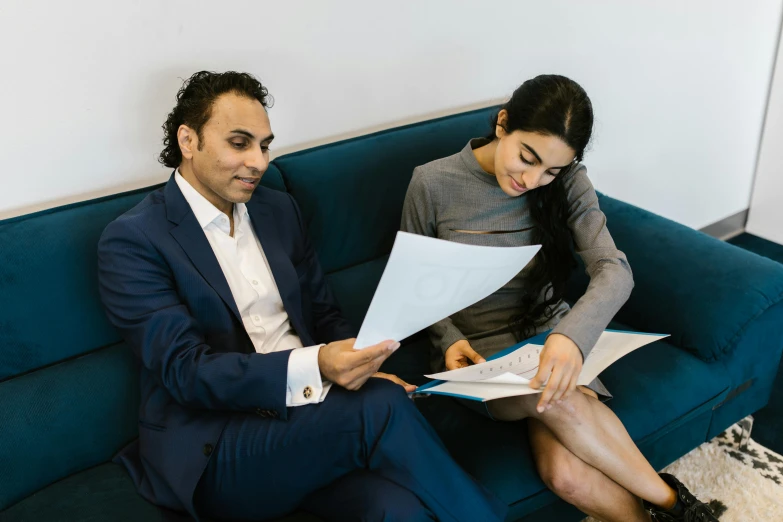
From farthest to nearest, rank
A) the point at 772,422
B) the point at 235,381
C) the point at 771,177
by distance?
the point at 771,177
the point at 772,422
the point at 235,381

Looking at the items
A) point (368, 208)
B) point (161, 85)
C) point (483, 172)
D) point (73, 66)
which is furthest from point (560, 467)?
point (73, 66)

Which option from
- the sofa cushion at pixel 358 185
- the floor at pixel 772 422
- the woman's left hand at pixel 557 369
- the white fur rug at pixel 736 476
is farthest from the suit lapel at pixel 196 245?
the floor at pixel 772 422

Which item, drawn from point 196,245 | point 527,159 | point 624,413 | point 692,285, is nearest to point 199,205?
point 196,245

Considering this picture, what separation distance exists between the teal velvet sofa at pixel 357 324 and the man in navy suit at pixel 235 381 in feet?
0.32

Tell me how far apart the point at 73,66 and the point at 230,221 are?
1.57 ft

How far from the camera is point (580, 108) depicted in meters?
1.55

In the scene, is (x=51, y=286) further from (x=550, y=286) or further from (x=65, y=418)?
(x=550, y=286)

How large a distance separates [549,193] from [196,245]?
82cm

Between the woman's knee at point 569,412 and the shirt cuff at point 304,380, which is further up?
the shirt cuff at point 304,380

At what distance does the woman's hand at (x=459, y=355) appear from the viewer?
161 cm

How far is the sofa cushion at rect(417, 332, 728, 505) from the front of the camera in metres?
1.54

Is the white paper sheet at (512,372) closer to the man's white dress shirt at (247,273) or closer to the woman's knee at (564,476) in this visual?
the woman's knee at (564,476)

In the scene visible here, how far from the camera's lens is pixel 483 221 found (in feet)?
5.76

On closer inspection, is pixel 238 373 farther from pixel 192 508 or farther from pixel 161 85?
pixel 161 85
